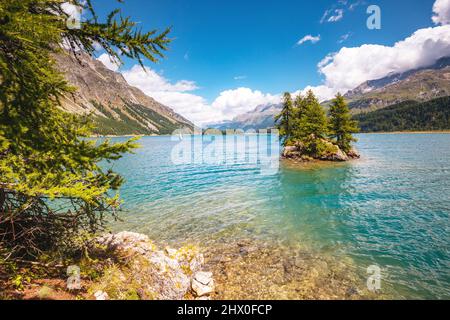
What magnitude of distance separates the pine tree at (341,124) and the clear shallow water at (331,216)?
63.9 feet

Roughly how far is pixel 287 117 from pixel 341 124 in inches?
514

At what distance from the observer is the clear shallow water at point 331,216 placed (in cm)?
1188

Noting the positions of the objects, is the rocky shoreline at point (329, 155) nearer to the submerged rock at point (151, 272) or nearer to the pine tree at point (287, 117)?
the pine tree at point (287, 117)

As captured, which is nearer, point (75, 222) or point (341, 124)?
point (75, 222)

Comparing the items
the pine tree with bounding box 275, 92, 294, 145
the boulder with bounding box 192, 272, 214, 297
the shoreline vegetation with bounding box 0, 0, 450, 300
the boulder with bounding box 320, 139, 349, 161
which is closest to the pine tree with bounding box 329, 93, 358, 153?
the boulder with bounding box 320, 139, 349, 161

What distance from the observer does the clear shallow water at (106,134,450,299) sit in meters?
11.9

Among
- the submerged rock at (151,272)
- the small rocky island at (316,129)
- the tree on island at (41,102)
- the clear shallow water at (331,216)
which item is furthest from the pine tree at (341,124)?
the tree on island at (41,102)

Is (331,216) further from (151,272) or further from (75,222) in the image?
(75,222)

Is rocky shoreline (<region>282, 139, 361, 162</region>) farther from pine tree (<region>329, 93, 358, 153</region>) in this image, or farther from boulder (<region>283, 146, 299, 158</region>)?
pine tree (<region>329, 93, 358, 153</region>)

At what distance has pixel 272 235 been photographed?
609 inches

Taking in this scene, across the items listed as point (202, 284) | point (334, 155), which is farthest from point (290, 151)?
point (202, 284)

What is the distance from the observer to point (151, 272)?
8914 mm

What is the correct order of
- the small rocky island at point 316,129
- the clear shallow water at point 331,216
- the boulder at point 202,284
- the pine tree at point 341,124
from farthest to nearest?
the pine tree at point 341,124 < the small rocky island at point 316,129 < the clear shallow water at point 331,216 < the boulder at point 202,284
